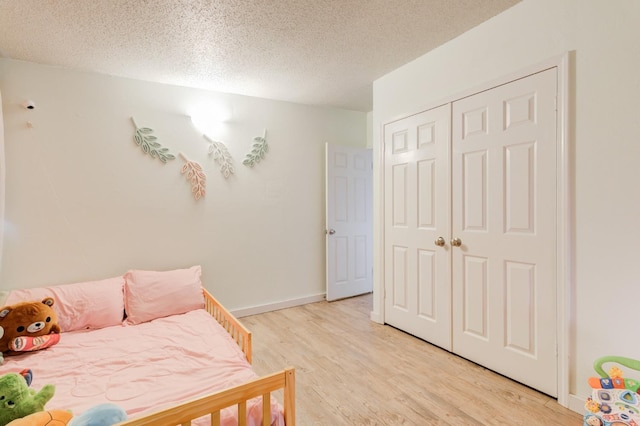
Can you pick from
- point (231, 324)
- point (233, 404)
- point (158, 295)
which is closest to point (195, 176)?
point (158, 295)

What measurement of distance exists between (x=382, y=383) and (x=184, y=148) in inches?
108

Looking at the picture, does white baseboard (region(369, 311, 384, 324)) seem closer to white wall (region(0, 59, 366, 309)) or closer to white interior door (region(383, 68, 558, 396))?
white interior door (region(383, 68, 558, 396))

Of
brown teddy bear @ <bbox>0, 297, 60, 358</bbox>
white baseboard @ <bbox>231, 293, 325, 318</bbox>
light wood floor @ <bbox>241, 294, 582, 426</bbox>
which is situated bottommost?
light wood floor @ <bbox>241, 294, 582, 426</bbox>

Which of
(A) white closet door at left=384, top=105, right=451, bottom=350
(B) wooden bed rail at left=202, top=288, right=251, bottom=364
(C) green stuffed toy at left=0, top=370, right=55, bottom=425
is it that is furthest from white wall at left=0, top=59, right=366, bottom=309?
(C) green stuffed toy at left=0, top=370, right=55, bottom=425

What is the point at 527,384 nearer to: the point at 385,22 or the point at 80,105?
the point at 385,22

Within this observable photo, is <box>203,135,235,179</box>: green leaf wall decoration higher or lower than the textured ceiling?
lower

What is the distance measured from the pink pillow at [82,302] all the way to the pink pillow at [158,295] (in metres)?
0.10

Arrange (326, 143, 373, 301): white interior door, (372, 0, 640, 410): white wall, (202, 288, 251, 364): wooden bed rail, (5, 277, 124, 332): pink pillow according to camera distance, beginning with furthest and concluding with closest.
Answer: (326, 143, 373, 301): white interior door
(5, 277, 124, 332): pink pillow
(202, 288, 251, 364): wooden bed rail
(372, 0, 640, 410): white wall

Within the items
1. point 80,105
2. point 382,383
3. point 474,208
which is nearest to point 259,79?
point 80,105

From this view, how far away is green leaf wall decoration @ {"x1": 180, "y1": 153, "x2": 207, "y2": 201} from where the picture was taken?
121 inches

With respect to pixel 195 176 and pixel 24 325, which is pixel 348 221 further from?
pixel 24 325

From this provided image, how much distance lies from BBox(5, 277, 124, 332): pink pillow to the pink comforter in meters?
0.10

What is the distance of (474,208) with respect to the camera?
2.22 meters

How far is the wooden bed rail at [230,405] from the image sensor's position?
0.98 metres
